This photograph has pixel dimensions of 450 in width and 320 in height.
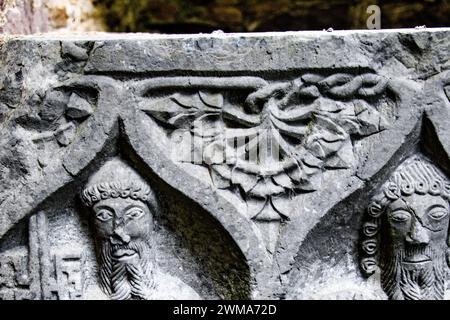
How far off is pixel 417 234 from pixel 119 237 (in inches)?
28.3

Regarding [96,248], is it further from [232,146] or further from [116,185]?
[232,146]

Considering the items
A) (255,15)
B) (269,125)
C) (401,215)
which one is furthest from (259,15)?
(401,215)

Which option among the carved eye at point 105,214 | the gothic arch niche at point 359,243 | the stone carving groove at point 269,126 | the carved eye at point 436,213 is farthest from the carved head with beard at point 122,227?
the carved eye at point 436,213

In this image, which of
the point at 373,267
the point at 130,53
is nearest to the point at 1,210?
the point at 130,53

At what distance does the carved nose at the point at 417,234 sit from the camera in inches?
73.4

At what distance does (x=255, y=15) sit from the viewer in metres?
3.10

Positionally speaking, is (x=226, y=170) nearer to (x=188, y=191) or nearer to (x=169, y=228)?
(x=188, y=191)

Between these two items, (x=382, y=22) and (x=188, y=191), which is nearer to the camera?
(x=188, y=191)

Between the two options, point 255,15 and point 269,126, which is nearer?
point 269,126

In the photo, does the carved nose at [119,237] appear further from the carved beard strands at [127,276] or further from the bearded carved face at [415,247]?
the bearded carved face at [415,247]

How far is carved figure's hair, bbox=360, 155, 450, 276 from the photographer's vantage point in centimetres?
187

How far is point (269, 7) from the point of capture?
3084 millimetres

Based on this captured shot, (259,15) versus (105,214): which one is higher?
(259,15)

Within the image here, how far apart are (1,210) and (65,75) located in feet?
1.19
